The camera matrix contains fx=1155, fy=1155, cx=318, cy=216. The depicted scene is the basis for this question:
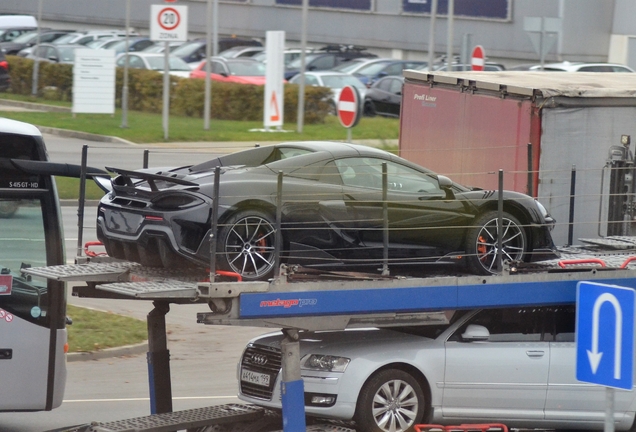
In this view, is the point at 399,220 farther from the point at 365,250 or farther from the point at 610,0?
the point at 610,0

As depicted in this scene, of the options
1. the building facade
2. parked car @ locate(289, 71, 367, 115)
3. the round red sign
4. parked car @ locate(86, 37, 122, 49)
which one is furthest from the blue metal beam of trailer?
parked car @ locate(86, 37, 122, 49)

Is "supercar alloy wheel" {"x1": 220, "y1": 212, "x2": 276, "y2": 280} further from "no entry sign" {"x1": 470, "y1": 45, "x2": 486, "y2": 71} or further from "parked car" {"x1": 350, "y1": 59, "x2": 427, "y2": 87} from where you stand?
"parked car" {"x1": 350, "y1": 59, "x2": 427, "y2": 87}

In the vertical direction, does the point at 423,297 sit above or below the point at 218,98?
below

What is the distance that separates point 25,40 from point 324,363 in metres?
41.6

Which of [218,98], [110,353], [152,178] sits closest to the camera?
[152,178]

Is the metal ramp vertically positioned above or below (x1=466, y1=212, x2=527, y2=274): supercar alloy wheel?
below

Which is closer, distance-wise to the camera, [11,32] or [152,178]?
[152,178]

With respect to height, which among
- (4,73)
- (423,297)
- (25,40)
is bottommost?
(423,297)

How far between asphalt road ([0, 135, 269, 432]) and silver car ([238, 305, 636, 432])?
202 cm

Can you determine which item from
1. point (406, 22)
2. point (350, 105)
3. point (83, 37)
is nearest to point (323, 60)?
point (406, 22)

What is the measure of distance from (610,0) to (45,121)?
26165 millimetres

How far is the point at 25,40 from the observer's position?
157 feet

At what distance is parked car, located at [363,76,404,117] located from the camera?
3581 centimetres

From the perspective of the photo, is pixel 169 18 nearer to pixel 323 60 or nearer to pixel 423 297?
pixel 323 60
